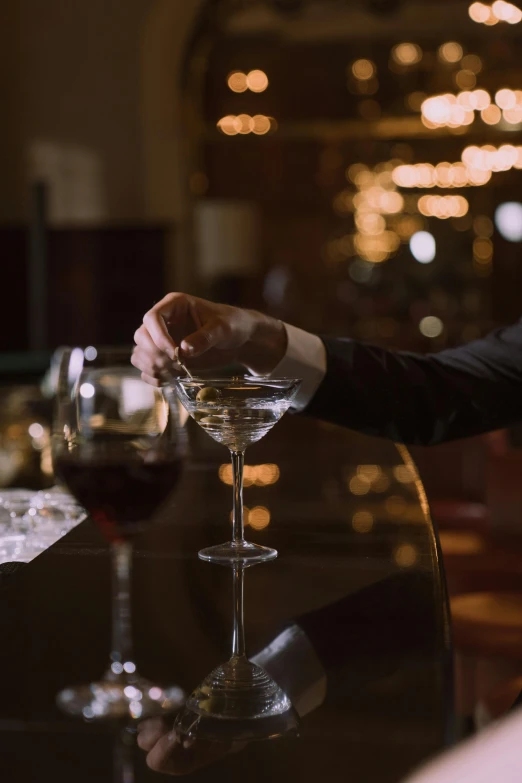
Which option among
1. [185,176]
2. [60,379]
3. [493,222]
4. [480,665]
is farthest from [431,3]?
[60,379]

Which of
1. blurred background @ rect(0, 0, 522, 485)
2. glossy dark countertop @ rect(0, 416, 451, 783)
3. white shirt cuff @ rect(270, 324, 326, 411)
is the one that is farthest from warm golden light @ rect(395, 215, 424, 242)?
glossy dark countertop @ rect(0, 416, 451, 783)

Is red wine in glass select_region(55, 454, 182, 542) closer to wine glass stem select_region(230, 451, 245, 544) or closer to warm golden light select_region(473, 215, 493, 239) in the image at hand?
wine glass stem select_region(230, 451, 245, 544)

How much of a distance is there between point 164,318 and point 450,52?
7.51 m

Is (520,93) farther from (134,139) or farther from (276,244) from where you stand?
(134,139)

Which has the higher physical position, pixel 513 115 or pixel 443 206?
pixel 513 115

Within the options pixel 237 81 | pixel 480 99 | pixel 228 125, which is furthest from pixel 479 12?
pixel 228 125

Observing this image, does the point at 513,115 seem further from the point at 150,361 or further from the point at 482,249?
the point at 150,361

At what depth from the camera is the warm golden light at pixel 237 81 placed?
26.9ft

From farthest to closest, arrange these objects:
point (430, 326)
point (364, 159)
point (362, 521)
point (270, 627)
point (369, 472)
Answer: point (364, 159)
point (430, 326)
point (369, 472)
point (362, 521)
point (270, 627)

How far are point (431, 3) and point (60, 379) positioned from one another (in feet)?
25.7

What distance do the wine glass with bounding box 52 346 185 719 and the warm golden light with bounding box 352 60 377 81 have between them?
26.3 feet

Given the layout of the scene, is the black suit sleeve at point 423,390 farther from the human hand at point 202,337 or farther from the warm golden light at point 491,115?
the warm golden light at point 491,115

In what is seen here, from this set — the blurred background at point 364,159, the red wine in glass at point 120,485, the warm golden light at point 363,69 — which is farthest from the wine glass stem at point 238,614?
the warm golden light at point 363,69

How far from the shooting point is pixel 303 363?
61.1 inches
